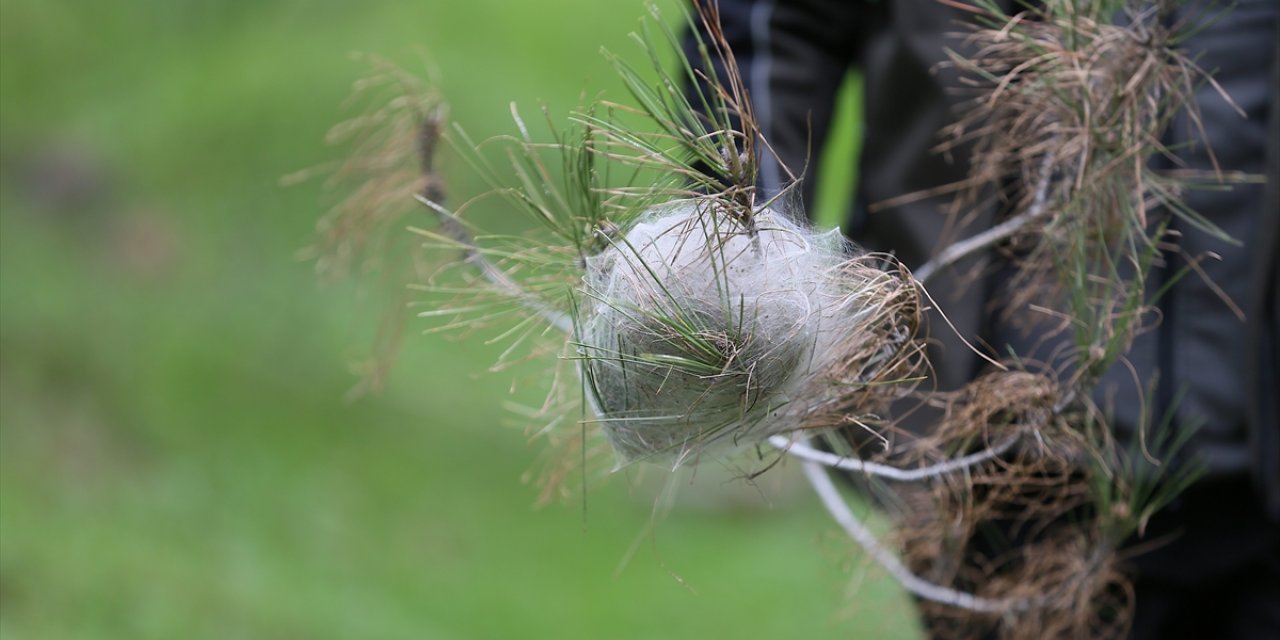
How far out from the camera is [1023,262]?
821mm

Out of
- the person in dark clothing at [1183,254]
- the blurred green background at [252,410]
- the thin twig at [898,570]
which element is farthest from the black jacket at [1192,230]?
the blurred green background at [252,410]

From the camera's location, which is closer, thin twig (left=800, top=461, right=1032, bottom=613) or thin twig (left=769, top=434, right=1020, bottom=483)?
thin twig (left=769, top=434, right=1020, bottom=483)

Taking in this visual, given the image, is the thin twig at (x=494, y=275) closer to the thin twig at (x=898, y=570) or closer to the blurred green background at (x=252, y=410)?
the thin twig at (x=898, y=570)

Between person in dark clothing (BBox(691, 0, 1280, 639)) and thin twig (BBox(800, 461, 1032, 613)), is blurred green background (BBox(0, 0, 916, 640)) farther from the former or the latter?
thin twig (BBox(800, 461, 1032, 613))

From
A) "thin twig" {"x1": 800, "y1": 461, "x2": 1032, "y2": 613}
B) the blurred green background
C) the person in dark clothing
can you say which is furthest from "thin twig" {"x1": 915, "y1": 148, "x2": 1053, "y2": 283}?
the blurred green background

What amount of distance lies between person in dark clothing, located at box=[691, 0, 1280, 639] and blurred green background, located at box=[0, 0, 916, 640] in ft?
4.15

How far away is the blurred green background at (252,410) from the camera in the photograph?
2488 millimetres

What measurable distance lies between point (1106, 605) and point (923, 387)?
10.5 inches

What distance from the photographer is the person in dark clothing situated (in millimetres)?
924

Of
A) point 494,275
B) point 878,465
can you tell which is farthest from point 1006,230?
point 494,275

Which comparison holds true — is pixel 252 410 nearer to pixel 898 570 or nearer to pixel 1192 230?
pixel 898 570

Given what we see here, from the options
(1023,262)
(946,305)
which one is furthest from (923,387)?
(1023,262)

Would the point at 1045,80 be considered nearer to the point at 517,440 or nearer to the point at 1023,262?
the point at 1023,262

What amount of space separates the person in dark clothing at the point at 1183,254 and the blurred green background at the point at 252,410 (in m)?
1.26
